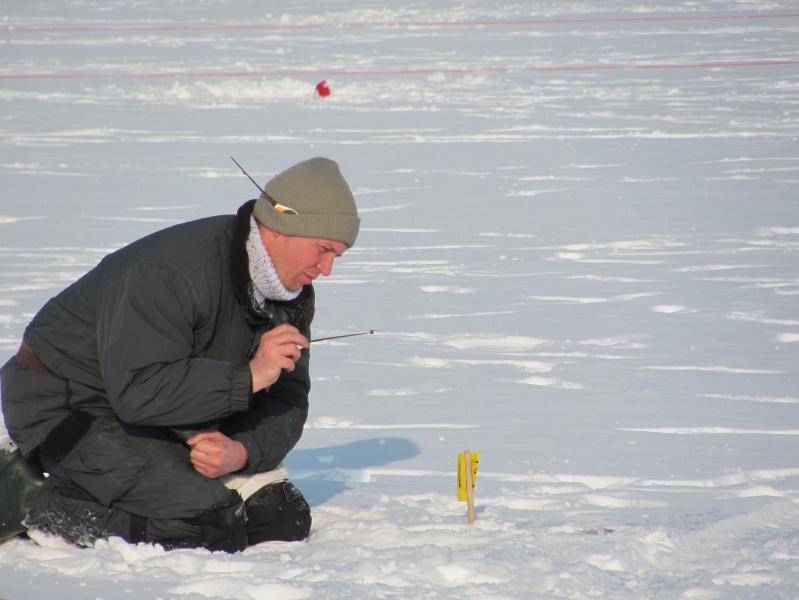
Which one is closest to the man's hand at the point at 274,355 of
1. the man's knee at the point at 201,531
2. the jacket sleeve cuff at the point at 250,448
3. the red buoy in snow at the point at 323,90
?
the jacket sleeve cuff at the point at 250,448

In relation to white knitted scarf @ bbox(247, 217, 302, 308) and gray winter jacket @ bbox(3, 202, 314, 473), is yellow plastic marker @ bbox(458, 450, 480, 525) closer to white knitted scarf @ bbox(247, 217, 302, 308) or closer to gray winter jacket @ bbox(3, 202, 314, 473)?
gray winter jacket @ bbox(3, 202, 314, 473)

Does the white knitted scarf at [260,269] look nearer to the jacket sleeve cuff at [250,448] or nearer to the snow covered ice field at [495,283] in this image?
the jacket sleeve cuff at [250,448]

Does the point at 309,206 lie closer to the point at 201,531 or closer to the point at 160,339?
the point at 160,339

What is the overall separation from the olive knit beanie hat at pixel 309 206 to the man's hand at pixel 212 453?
22.4 inches

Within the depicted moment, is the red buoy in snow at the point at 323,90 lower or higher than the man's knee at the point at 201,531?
higher

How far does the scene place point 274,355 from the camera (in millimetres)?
3193

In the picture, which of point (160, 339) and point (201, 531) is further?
point (201, 531)

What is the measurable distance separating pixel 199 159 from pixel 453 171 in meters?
2.06

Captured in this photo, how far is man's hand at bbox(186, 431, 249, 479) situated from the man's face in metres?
0.43

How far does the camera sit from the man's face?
320cm

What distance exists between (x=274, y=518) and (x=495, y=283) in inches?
132

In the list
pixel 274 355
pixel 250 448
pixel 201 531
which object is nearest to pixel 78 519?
pixel 201 531

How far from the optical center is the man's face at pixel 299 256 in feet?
10.5

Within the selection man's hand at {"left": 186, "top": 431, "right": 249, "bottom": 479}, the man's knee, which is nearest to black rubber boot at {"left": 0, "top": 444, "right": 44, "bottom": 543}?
the man's knee
